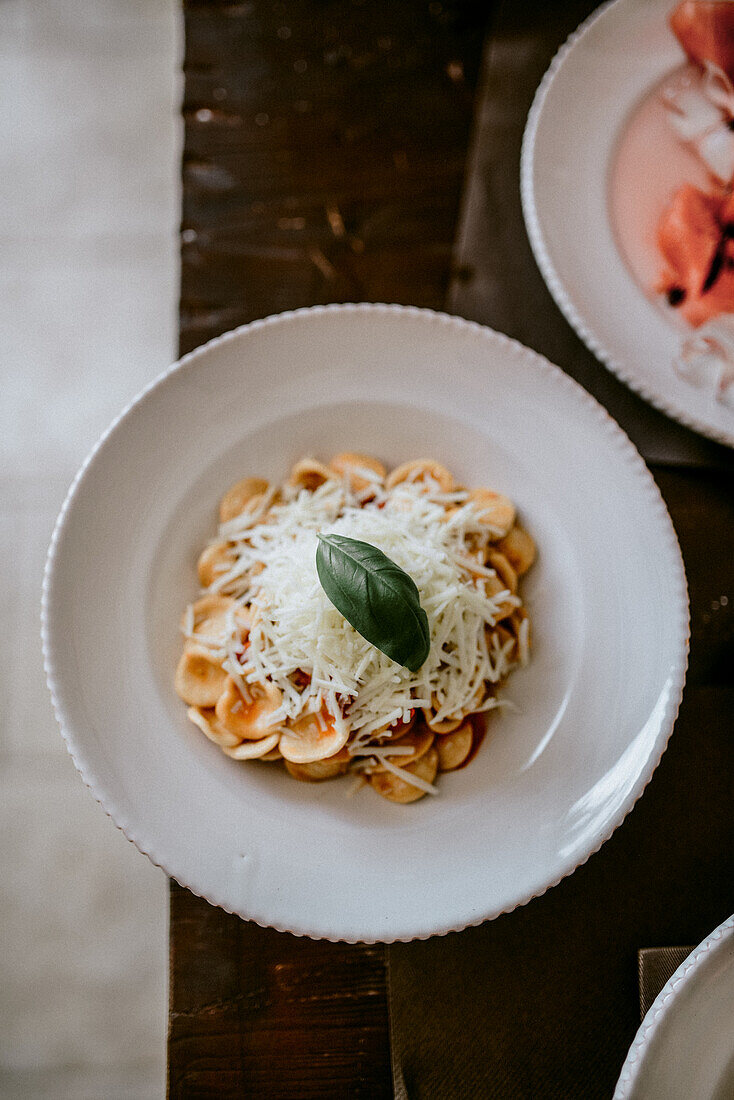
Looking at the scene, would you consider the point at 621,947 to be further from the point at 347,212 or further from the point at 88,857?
the point at 347,212

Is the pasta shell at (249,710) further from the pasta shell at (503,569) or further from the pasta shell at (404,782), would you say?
the pasta shell at (503,569)

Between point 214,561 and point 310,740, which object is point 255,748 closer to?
point 310,740

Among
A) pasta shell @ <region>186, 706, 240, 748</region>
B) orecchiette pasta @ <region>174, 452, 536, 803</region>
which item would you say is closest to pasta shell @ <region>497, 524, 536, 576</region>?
orecchiette pasta @ <region>174, 452, 536, 803</region>

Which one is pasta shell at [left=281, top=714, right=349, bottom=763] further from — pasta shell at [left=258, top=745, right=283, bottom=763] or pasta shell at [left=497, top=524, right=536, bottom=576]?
pasta shell at [left=497, top=524, right=536, bottom=576]

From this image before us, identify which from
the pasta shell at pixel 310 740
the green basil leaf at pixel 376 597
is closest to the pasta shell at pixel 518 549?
the green basil leaf at pixel 376 597

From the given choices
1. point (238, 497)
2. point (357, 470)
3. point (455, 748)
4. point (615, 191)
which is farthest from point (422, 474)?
point (615, 191)

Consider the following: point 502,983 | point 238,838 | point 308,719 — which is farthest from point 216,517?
point 502,983
